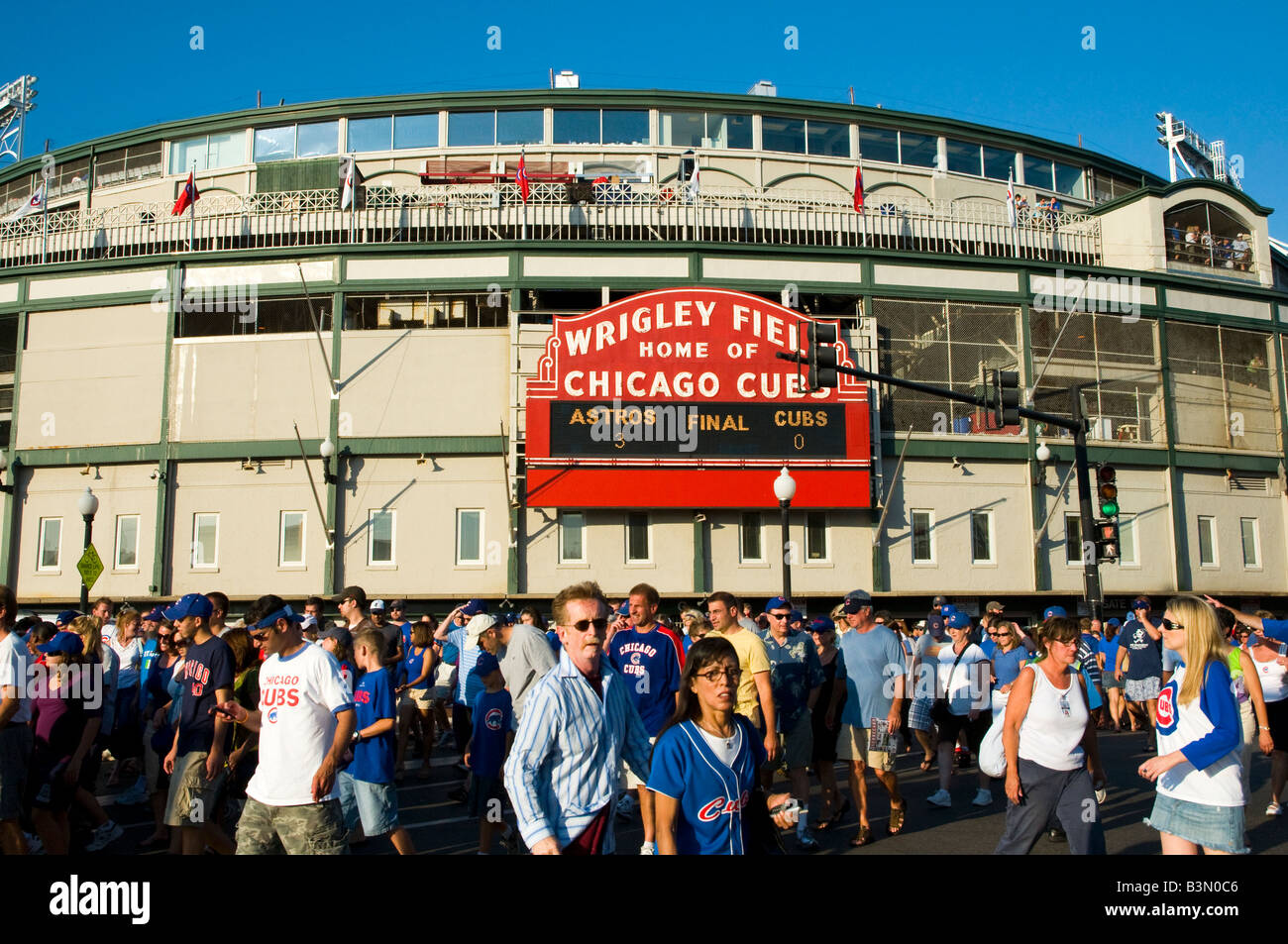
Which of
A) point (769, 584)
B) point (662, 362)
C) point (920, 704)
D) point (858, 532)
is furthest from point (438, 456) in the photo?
point (920, 704)

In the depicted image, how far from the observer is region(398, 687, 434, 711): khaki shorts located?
13.6m

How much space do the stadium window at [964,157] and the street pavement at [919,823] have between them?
26114 millimetres

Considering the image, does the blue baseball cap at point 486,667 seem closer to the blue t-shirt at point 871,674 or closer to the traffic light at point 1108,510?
the blue t-shirt at point 871,674

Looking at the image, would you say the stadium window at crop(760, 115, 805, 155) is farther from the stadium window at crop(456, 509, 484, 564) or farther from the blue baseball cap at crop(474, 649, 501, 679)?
the blue baseball cap at crop(474, 649, 501, 679)

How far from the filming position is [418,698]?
14016 mm

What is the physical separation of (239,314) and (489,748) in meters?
22.8

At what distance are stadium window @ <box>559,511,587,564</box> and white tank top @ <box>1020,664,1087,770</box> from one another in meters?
19.7

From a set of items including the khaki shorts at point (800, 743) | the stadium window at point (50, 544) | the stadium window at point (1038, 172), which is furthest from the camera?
the stadium window at point (1038, 172)

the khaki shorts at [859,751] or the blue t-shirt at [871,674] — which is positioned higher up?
the blue t-shirt at [871,674]

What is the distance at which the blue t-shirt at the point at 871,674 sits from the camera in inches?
382

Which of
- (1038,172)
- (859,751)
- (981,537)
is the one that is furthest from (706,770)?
(1038,172)

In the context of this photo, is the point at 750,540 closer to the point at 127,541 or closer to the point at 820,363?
the point at 820,363

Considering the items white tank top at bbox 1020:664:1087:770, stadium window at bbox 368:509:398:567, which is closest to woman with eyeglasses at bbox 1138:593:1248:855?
white tank top at bbox 1020:664:1087:770

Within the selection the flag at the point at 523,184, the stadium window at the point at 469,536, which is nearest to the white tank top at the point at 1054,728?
the stadium window at the point at 469,536
